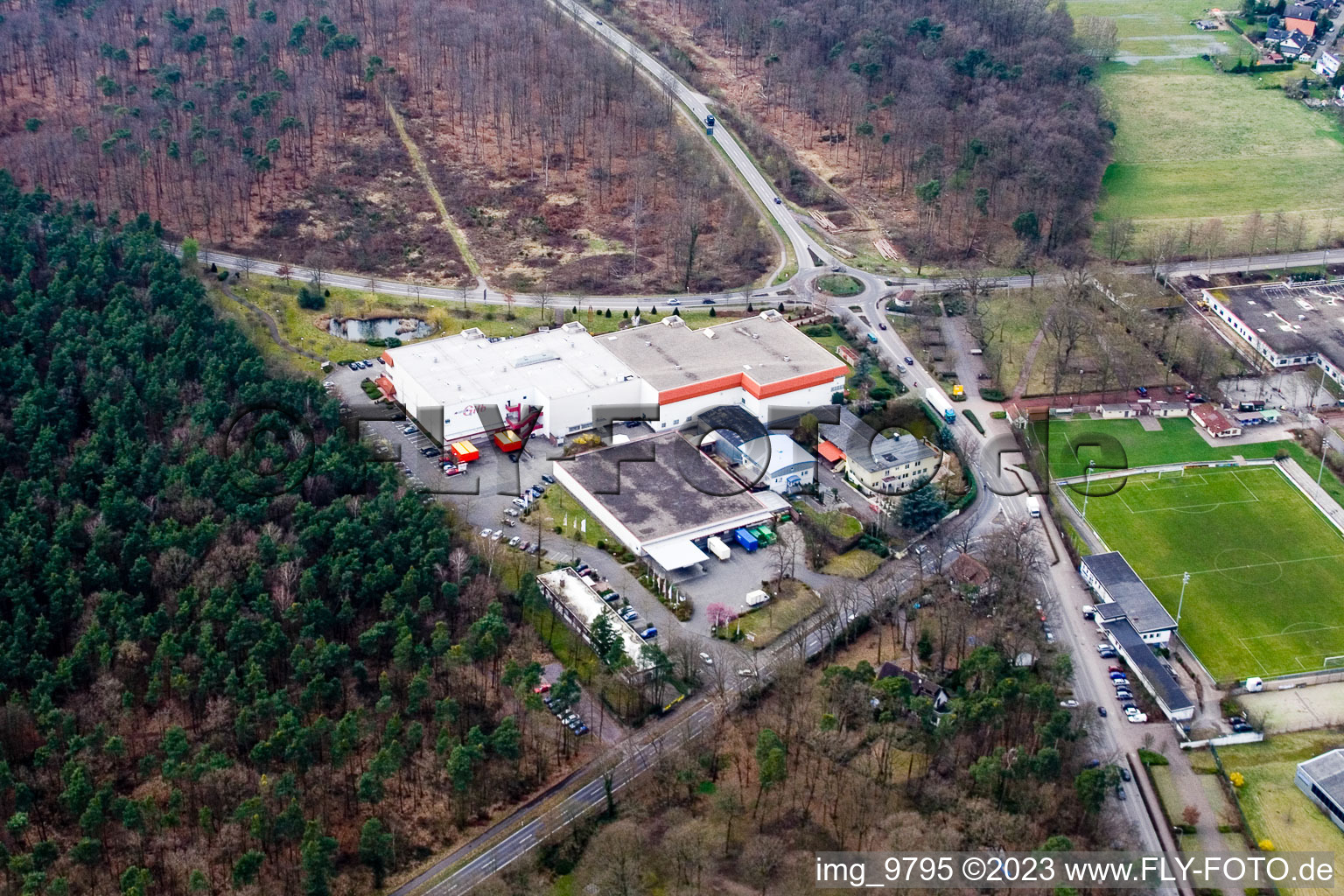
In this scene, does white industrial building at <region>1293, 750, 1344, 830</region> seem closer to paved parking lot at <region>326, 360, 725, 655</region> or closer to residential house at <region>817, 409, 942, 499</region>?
residential house at <region>817, 409, 942, 499</region>

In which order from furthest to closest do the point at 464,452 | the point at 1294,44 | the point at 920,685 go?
the point at 1294,44 < the point at 464,452 < the point at 920,685

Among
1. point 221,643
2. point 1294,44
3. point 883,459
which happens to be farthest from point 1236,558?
point 1294,44

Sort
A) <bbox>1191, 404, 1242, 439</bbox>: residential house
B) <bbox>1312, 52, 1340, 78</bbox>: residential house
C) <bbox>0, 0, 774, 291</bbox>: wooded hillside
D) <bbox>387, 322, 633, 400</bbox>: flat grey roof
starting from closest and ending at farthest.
A: 1. <bbox>387, 322, 633, 400</bbox>: flat grey roof
2. <bbox>1191, 404, 1242, 439</bbox>: residential house
3. <bbox>0, 0, 774, 291</bbox>: wooded hillside
4. <bbox>1312, 52, 1340, 78</bbox>: residential house

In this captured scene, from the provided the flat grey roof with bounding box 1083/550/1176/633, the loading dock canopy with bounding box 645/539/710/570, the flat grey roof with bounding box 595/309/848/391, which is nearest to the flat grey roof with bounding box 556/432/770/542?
the loading dock canopy with bounding box 645/539/710/570

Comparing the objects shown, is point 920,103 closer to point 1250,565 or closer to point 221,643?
point 1250,565

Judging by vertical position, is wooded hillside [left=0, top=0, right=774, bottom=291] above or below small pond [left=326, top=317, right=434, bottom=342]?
above

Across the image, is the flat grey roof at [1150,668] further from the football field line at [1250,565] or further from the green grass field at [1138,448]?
the green grass field at [1138,448]

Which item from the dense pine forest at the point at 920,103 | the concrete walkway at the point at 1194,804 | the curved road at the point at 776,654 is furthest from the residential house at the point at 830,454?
the dense pine forest at the point at 920,103
